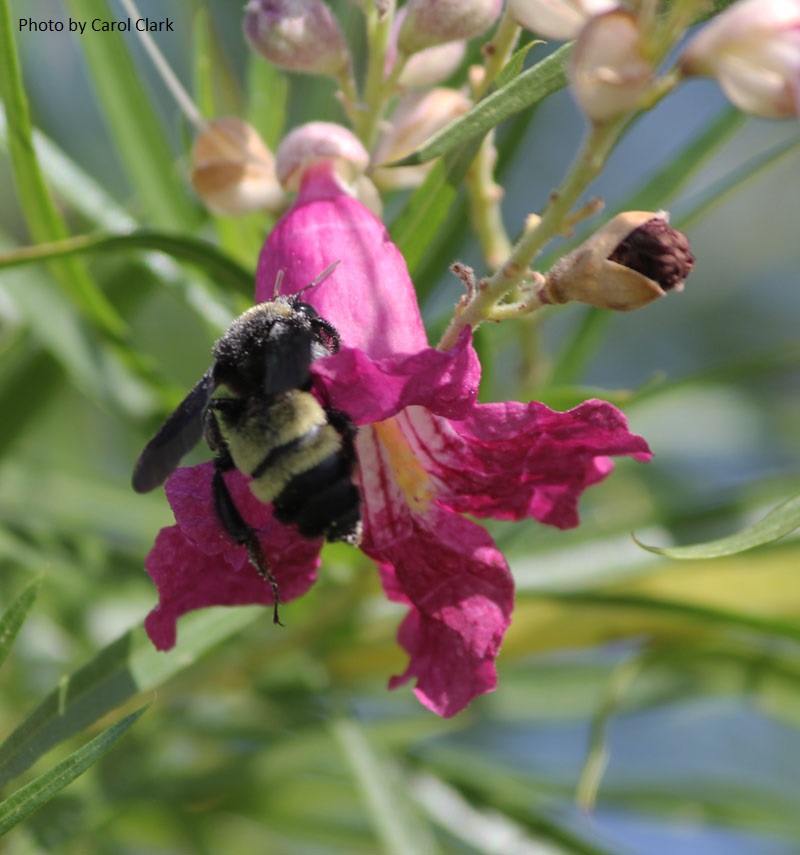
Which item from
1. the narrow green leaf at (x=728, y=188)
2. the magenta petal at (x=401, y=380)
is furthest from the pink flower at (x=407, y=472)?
the narrow green leaf at (x=728, y=188)

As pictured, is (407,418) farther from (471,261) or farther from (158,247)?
(471,261)

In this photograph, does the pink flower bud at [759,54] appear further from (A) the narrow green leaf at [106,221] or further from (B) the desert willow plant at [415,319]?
(A) the narrow green leaf at [106,221]

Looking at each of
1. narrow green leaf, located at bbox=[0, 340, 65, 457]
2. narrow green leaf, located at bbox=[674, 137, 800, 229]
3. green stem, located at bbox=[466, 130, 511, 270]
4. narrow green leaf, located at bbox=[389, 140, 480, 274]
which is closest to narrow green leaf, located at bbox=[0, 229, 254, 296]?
narrow green leaf, located at bbox=[389, 140, 480, 274]

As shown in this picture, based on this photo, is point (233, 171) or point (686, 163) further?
point (686, 163)

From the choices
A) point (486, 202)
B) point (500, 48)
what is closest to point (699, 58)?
point (500, 48)

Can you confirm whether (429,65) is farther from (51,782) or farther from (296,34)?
(51,782)

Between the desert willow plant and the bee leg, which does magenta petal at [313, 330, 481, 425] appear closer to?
the desert willow plant
